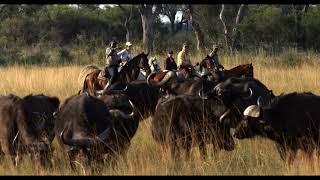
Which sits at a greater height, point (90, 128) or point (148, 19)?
point (148, 19)

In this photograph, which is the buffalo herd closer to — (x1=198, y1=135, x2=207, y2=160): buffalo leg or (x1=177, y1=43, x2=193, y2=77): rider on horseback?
(x1=198, y1=135, x2=207, y2=160): buffalo leg

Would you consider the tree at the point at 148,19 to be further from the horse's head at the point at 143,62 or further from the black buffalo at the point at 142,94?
the black buffalo at the point at 142,94

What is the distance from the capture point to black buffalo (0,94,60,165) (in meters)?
8.84

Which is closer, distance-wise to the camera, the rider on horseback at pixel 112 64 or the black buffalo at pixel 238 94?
the black buffalo at pixel 238 94

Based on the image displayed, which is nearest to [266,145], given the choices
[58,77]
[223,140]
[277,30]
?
[223,140]

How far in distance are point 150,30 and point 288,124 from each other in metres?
27.5

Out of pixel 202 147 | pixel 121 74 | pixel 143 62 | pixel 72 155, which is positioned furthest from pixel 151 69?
pixel 72 155

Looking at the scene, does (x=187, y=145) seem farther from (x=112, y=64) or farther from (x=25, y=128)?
(x=112, y=64)

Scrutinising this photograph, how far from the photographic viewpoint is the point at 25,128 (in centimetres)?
922

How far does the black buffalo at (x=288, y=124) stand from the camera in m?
9.70

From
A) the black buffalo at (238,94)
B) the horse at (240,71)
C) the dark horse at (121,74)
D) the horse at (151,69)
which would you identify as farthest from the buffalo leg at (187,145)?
the horse at (240,71)

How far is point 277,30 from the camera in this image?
37.6 m

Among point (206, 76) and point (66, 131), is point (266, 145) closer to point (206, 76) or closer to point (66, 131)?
point (66, 131)

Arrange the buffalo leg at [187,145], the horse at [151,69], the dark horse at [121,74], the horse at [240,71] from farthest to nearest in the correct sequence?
the horse at [240,71] → the horse at [151,69] → the dark horse at [121,74] → the buffalo leg at [187,145]
